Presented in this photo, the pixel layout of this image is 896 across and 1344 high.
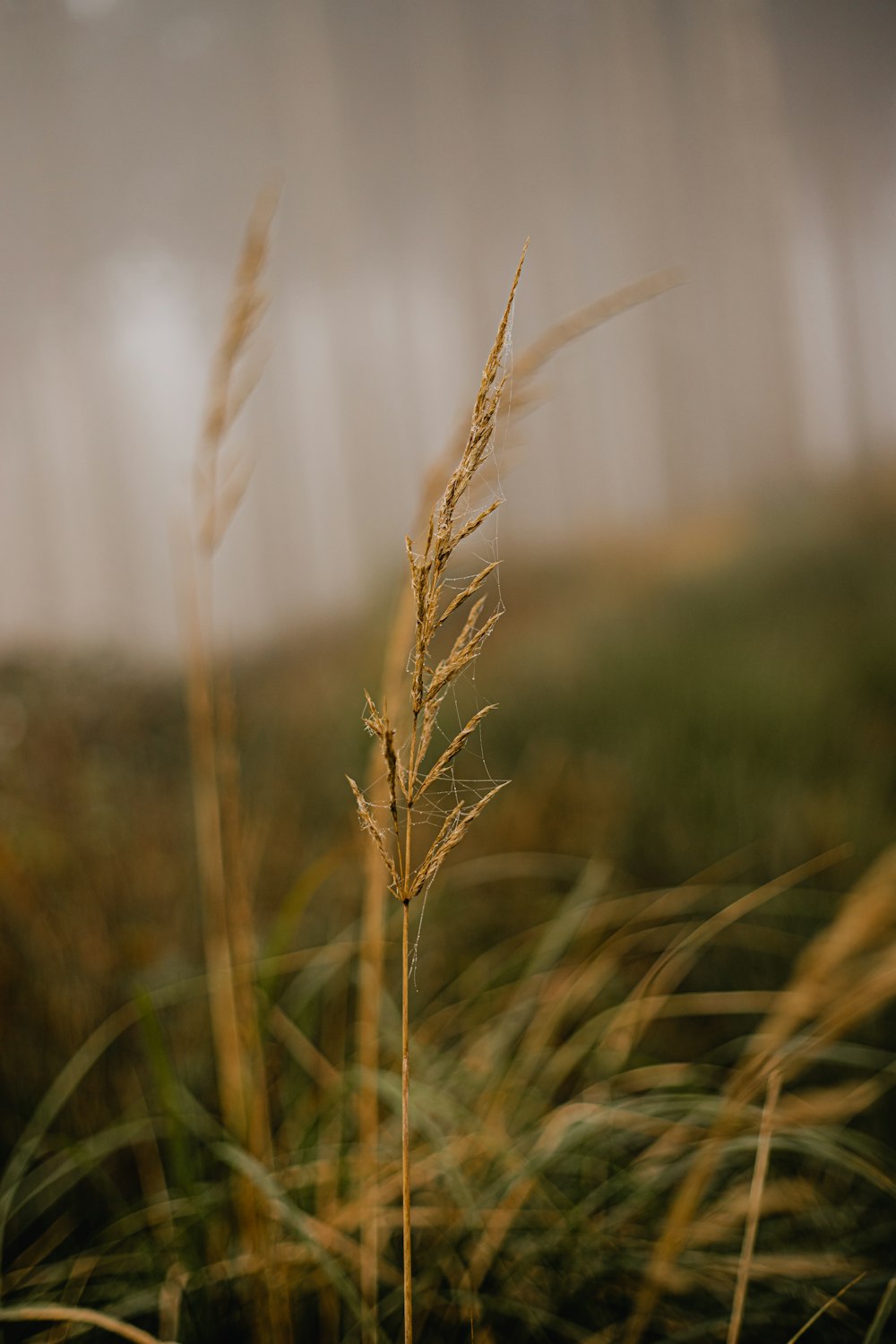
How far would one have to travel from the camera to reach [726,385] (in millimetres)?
1534

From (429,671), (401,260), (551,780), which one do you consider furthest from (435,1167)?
(401,260)

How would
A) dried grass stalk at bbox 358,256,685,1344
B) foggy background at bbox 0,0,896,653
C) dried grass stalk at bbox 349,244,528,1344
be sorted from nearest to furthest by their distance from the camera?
dried grass stalk at bbox 349,244,528,1344, dried grass stalk at bbox 358,256,685,1344, foggy background at bbox 0,0,896,653

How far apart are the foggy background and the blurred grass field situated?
125 millimetres

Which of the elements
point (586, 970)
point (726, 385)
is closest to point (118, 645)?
point (586, 970)

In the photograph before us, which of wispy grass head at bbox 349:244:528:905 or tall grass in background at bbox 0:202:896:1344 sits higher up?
wispy grass head at bbox 349:244:528:905

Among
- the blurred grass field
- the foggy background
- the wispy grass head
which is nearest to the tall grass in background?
the wispy grass head

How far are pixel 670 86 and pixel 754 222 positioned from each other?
28 cm

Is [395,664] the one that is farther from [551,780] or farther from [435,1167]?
[551,780]

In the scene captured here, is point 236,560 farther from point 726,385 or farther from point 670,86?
point 670,86

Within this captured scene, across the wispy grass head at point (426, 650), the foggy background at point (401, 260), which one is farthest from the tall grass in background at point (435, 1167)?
the foggy background at point (401, 260)

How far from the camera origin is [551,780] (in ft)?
4.94

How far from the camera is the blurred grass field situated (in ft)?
3.95

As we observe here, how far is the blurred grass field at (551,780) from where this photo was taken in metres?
1.21

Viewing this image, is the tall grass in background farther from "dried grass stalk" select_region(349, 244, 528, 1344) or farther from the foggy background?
the foggy background
